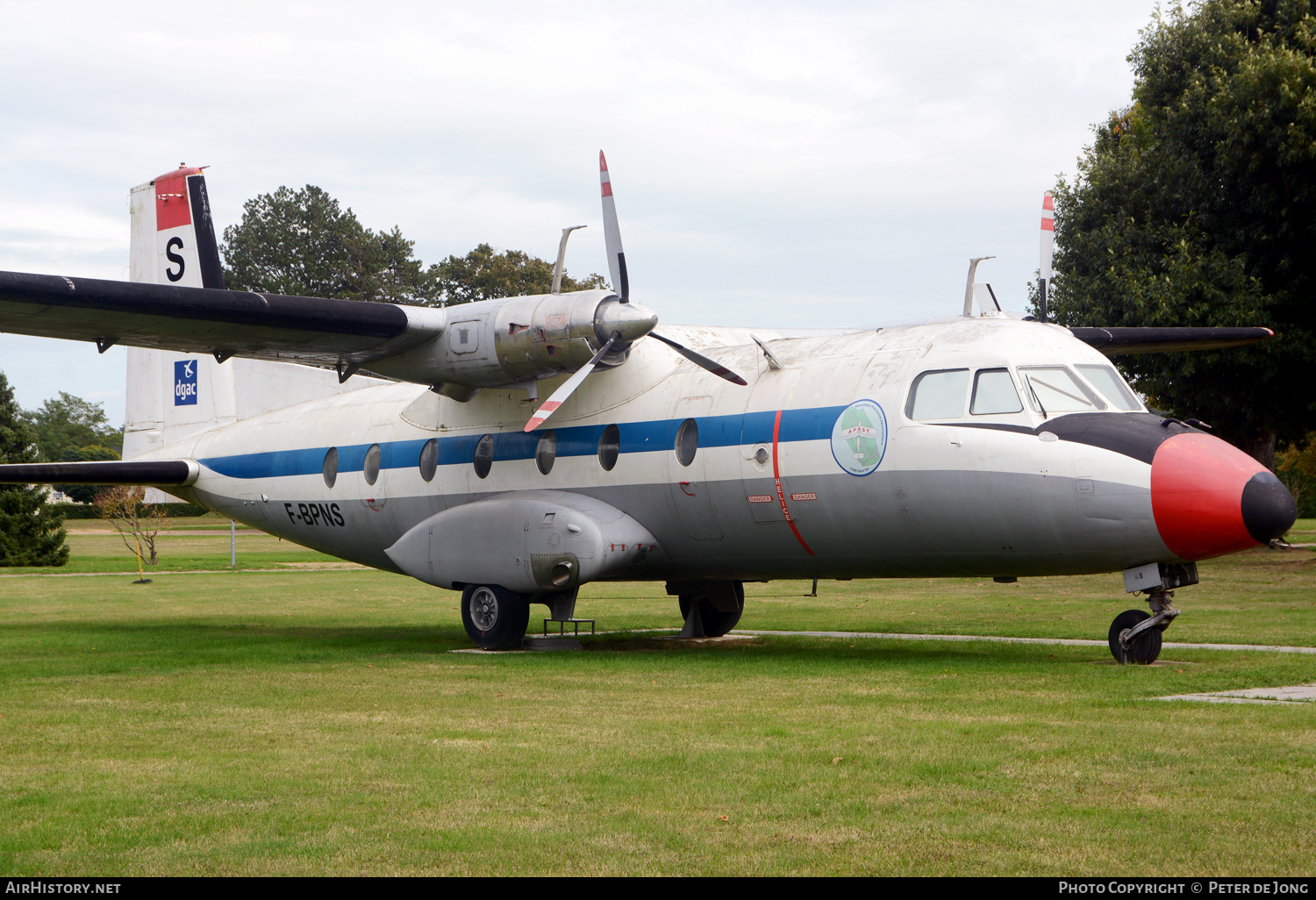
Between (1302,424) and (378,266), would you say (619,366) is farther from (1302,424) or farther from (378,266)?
(378,266)

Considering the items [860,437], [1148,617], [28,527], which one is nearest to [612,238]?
[860,437]

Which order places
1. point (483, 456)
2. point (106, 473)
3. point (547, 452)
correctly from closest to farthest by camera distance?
point (547, 452) → point (483, 456) → point (106, 473)

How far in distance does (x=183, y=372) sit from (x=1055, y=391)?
15.6 m

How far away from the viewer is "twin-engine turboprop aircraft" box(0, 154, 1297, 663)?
12867 mm

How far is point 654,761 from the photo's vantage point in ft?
27.7

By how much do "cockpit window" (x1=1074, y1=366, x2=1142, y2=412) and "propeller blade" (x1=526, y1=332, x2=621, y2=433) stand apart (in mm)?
5385

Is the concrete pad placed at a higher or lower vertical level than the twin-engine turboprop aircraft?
lower

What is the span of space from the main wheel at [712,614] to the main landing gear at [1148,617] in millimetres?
6226

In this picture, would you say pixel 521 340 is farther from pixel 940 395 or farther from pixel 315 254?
pixel 315 254

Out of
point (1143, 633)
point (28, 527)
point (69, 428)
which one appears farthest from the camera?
point (69, 428)

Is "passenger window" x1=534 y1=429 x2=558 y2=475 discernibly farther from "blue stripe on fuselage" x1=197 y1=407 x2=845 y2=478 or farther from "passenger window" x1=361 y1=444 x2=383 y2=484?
"passenger window" x1=361 y1=444 x2=383 y2=484

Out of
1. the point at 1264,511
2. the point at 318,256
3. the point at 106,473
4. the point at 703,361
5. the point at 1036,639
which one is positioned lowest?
the point at 1036,639

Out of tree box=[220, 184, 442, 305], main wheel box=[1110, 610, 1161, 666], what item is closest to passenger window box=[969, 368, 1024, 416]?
main wheel box=[1110, 610, 1161, 666]

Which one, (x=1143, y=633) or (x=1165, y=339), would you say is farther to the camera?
(x=1165, y=339)
